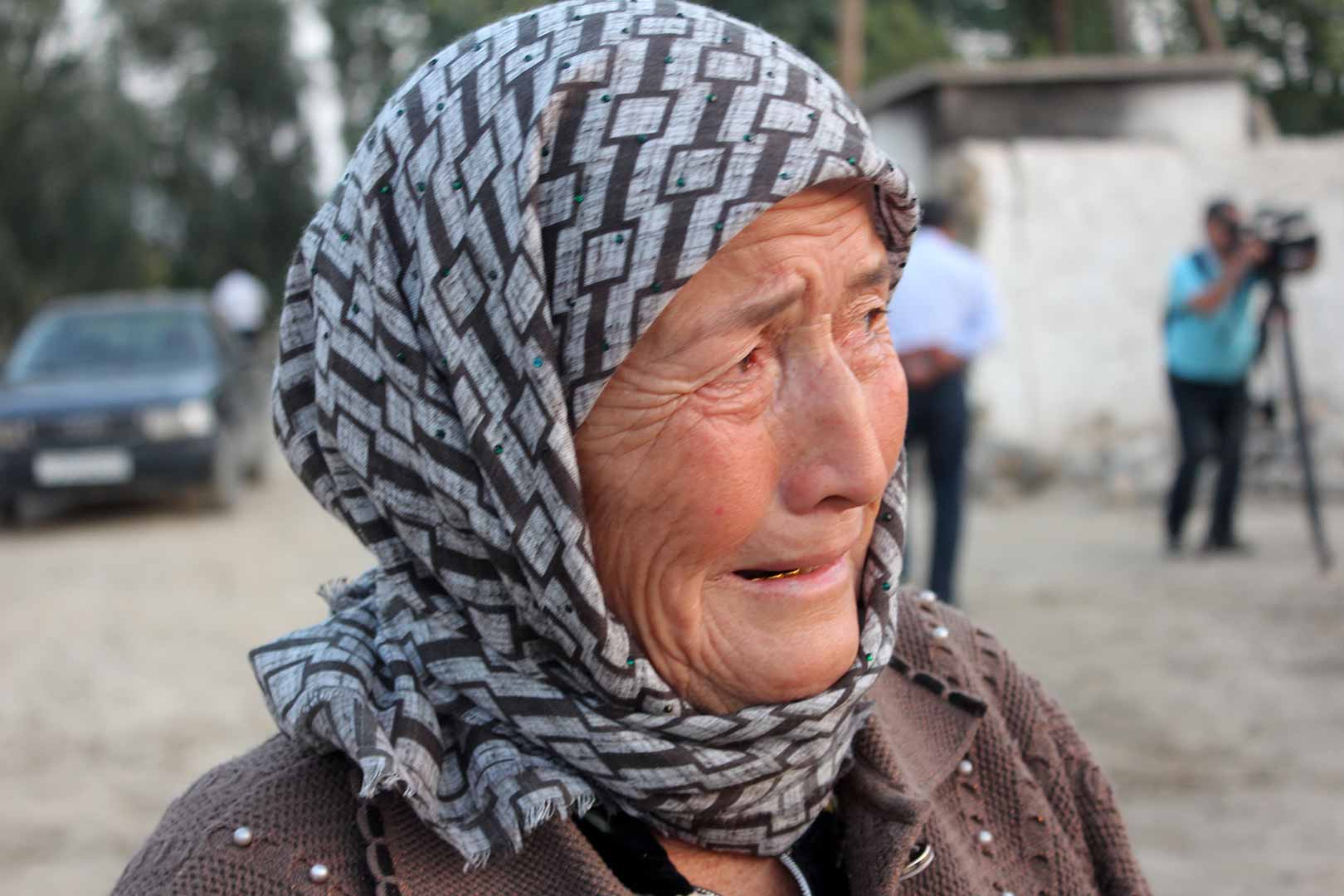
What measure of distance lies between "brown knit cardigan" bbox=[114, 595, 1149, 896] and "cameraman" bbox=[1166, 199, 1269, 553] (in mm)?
6287

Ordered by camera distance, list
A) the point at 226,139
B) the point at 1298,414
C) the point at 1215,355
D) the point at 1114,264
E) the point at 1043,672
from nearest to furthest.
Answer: the point at 1043,672 → the point at 1298,414 → the point at 1215,355 → the point at 1114,264 → the point at 226,139

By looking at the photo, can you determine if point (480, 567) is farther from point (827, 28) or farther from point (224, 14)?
point (224, 14)

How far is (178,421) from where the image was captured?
993 cm

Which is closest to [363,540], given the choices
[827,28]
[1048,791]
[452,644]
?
[452,644]

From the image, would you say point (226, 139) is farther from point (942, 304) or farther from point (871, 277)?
point (871, 277)

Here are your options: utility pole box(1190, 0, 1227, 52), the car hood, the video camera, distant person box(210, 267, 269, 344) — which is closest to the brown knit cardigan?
the video camera

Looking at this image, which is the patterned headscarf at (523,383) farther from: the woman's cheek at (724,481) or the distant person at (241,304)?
the distant person at (241,304)

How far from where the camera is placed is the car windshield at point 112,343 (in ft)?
35.6

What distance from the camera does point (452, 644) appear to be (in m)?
1.36

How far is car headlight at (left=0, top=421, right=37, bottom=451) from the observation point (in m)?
9.67

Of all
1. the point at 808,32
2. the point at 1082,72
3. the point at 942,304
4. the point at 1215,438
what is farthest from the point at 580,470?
the point at 808,32

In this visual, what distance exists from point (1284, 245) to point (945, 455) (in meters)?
2.53

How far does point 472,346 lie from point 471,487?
0.44 ft

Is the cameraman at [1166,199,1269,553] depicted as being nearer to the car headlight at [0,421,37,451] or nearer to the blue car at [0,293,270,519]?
the blue car at [0,293,270,519]
